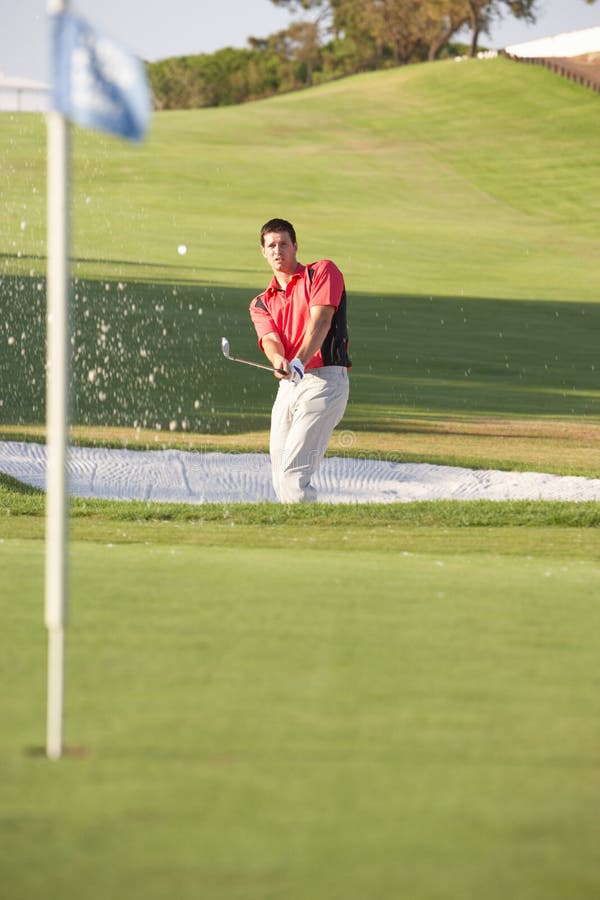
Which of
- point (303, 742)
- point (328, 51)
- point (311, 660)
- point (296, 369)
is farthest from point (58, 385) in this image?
point (328, 51)

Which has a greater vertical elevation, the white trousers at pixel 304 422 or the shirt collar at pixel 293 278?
the shirt collar at pixel 293 278

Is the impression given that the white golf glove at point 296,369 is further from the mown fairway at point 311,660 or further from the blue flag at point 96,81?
the blue flag at point 96,81

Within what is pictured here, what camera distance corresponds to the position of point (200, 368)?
21984mm

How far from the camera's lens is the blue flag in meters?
3.18

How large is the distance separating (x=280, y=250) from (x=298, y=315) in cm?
44

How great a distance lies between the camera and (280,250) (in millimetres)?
9219

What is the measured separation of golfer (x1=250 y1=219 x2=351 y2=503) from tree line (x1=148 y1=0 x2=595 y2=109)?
8804 cm

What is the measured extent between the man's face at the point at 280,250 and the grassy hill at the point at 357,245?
7.42m

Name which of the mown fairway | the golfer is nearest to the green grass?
the mown fairway

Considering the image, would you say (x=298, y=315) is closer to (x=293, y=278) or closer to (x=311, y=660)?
(x=293, y=278)

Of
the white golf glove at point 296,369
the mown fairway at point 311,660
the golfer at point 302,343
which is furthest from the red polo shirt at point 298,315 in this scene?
the mown fairway at point 311,660

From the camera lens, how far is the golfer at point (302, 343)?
912cm

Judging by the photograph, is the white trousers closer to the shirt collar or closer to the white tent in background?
the shirt collar

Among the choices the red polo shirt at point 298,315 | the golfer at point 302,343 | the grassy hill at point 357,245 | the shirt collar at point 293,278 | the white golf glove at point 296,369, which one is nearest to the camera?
the white golf glove at point 296,369
